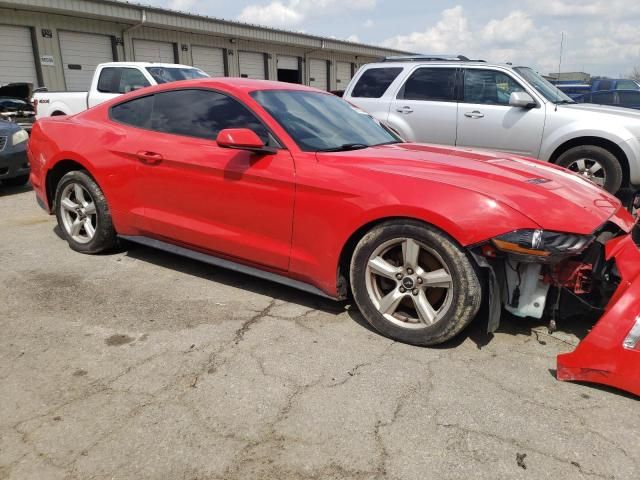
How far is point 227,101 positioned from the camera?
12.6ft

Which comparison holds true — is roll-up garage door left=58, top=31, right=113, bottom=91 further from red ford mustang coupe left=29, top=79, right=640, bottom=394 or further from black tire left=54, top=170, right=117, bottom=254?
red ford mustang coupe left=29, top=79, right=640, bottom=394

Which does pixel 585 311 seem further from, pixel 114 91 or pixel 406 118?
pixel 114 91

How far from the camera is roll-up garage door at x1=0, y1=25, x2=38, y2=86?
55.3 feet

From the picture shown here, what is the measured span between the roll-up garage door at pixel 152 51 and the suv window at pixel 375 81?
1562 cm

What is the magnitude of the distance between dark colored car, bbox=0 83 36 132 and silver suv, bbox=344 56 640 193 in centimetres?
862

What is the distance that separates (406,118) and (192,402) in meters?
6.11

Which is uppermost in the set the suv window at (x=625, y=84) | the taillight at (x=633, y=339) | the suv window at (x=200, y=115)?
the suv window at (x=625, y=84)

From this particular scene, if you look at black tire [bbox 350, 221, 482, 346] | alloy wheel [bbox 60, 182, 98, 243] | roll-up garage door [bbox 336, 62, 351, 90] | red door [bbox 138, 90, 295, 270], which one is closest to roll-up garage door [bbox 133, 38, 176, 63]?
roll-up garage door [bbox 336, 62, 351, 90]

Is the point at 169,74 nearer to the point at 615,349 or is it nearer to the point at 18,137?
the point at 18,137

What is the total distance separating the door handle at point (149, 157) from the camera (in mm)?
Result: 4004

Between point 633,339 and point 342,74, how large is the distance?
34549mm

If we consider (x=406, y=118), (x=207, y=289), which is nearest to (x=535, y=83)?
Result: (x=406, y=118)

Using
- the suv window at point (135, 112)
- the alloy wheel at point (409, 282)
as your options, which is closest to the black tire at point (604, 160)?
the alloy wheel at point (409, 282)

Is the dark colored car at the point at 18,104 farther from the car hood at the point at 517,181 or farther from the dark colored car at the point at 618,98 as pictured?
the dark colored car at the point at 618,98
